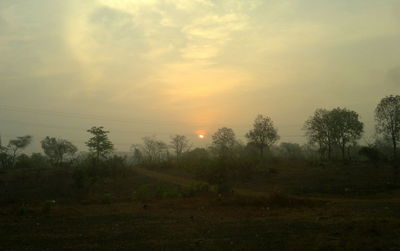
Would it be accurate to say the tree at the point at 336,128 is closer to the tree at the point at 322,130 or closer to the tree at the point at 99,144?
the tree at the point at 322,130

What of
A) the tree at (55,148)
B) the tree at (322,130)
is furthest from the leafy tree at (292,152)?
the tree at (55,148)

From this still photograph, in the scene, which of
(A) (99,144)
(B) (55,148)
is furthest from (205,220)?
(B) (55,148)

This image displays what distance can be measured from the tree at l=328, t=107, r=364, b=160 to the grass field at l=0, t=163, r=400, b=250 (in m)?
23.8

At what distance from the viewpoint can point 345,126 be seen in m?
54.4

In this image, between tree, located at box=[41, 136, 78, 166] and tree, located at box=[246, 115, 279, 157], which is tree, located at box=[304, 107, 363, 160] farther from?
tree, located at box=[41, 136, 78, 166]

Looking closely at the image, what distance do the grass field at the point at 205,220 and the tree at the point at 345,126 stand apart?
23791mm

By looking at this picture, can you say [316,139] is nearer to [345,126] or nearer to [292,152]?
[345,126]

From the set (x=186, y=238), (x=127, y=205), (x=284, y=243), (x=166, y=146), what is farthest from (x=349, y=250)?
(x=166, y=146)

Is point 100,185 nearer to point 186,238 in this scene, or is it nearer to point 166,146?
point 186,238

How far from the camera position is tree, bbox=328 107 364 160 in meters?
54.3

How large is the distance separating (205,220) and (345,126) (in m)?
44.0

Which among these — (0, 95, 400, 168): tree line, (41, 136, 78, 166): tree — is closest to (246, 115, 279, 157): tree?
(0, 95, 400, 168): tree line

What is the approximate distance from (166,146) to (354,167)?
187ft

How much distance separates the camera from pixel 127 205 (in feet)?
74.7
